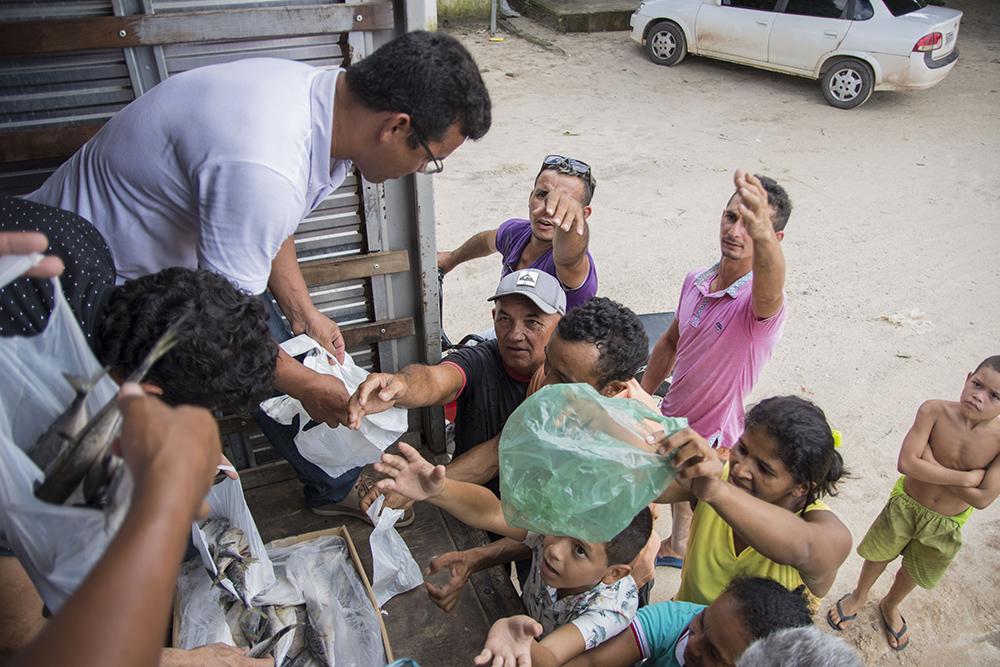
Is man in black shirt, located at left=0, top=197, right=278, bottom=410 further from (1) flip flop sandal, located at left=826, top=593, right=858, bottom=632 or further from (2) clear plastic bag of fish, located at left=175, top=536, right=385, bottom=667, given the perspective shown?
(1) flip flop sandal, located at left=826, top=593, right=858, bottom=632

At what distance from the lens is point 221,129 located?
1.86 meters

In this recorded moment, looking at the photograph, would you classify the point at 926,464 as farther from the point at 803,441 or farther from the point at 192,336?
the point at 192,336

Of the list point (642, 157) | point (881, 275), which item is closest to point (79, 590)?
point (881, 275)

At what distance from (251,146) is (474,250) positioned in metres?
2.16

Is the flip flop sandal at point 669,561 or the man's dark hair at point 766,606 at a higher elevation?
the man's dark hair at point 766,606

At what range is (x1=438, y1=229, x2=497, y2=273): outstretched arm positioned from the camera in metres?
3.85

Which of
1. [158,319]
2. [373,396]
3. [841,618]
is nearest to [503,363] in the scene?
[373,396]

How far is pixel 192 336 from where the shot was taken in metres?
1.55

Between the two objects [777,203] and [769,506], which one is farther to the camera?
[777,203]

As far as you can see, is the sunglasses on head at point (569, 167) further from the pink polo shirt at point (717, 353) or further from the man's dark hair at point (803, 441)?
the man's dark hair at point (803, 441)

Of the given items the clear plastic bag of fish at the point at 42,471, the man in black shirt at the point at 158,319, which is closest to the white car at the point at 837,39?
the man in black shirt at the point at 158,319

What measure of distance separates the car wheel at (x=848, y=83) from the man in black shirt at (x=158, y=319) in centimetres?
943

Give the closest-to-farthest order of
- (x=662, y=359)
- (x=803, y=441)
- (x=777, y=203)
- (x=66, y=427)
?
(x=66, y=427)
(x=803, y=441)
(x=777, y=203)
(x=662, y=359)

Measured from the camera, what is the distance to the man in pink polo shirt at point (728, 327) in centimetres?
268
